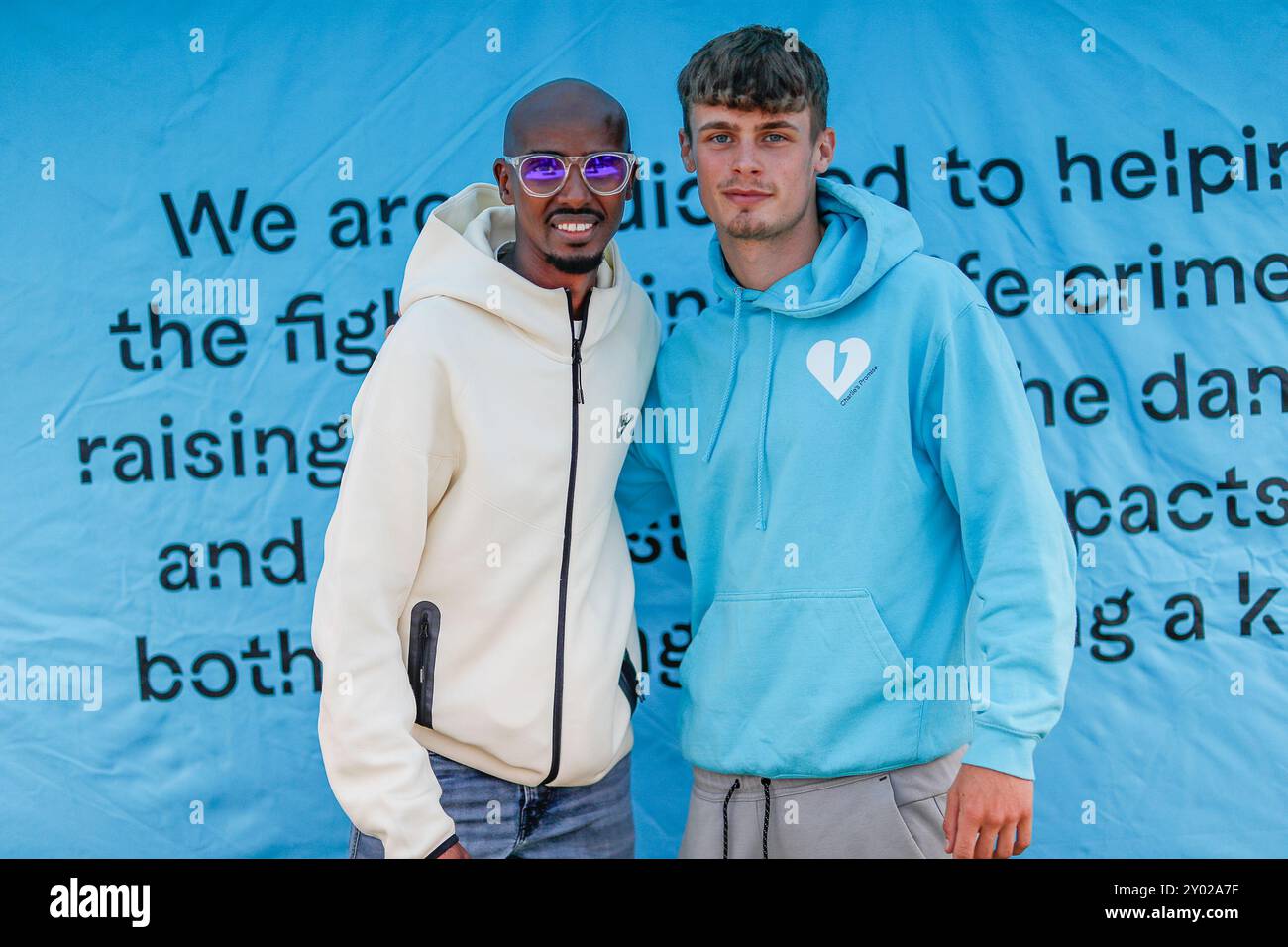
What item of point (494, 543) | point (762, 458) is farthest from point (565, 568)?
point (762, 458)

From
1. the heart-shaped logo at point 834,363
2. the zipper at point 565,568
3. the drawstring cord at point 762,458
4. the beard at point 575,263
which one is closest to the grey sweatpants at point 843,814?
the zipper at point 565,568

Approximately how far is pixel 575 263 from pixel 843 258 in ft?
1.75

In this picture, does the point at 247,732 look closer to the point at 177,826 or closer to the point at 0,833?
the point at 177,826

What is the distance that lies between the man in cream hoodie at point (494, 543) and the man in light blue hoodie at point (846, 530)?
0.23m

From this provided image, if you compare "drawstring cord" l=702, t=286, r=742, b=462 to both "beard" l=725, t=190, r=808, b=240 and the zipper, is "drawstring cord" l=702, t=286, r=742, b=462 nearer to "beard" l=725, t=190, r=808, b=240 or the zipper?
"beard" l=725, t=190, r=808, b=240

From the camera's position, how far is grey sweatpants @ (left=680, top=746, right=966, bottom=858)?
2.14 m

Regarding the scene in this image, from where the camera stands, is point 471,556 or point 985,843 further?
point 471,556

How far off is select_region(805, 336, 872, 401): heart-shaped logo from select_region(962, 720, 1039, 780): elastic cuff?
0.68 m

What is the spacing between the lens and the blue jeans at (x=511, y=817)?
2207 millimetres

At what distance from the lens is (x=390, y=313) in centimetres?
296

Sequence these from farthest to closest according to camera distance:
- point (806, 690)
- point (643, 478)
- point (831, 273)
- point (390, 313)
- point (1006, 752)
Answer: point (390, 313) → point (643, 478) → point (831, 273) → point (806, 690) → point (1006, 752)

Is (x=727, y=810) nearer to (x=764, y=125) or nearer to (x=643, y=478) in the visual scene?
(x=643, y=478)

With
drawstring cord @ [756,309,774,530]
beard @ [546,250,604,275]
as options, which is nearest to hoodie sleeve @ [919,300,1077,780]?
drawstring cord @ [756,309,774,530]

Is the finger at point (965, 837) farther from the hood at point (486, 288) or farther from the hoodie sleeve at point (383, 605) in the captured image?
the hood at point (486, 288)
